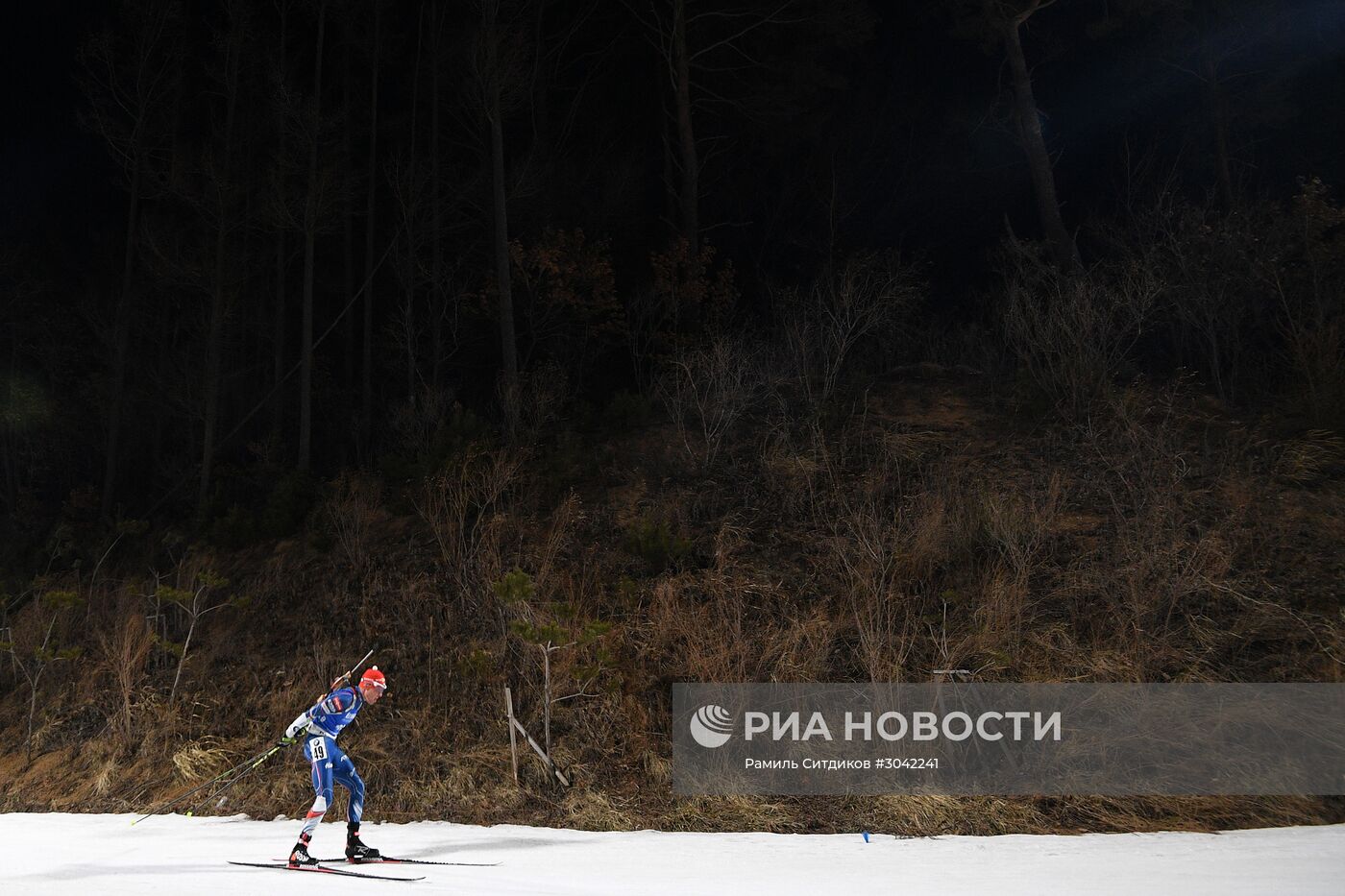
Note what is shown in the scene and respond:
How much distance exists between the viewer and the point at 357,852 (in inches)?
314

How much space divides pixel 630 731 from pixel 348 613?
187 inches

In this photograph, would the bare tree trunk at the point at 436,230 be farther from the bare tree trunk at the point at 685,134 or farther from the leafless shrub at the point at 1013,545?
Result: the leafless shrub at the point at 1013,545

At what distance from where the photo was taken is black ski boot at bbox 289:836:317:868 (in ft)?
25.4

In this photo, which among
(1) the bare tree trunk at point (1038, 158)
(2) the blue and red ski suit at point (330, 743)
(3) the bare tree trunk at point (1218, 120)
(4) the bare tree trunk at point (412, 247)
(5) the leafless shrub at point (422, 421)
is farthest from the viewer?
(3) the bare tree trunk at point (1218, 120)

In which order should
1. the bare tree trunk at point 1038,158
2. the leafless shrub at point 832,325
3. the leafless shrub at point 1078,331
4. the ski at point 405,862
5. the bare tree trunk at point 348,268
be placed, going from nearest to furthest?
the ski at point 405,862 → the leafless shrub at point 1078,331 → the leafless shrub at point 832,325 → the bare tree trunk at point 1038,158 → the bare tree trunk at point 348,268

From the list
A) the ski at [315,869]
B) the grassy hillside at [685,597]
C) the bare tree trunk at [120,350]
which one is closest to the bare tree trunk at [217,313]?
the bare tree trunk at [120,350]

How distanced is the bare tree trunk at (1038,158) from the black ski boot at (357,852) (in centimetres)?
1498

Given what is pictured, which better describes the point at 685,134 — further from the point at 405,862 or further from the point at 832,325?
the point at 405,862

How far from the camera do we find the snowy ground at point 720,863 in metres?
7.01

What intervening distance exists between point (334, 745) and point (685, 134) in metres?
16.2

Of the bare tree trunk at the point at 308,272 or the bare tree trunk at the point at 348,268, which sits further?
the bare tree trunk at the point at 348,268

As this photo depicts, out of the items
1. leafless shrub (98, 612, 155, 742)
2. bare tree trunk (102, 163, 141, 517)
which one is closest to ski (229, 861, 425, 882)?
leafless shrub (98, 612, 155, 742)

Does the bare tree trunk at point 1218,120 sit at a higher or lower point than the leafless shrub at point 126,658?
higher

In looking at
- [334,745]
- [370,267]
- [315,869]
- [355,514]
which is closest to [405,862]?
A: [315,869]
